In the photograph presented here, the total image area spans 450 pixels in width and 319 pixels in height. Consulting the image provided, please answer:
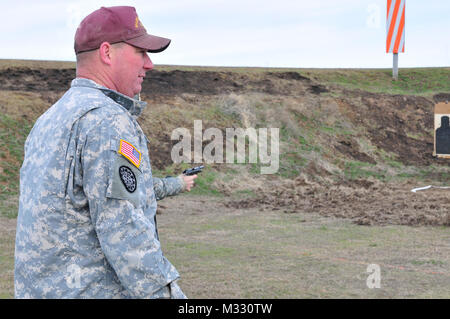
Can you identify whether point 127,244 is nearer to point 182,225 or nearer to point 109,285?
point 109,285

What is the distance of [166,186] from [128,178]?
1056mm

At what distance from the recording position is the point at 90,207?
203cm

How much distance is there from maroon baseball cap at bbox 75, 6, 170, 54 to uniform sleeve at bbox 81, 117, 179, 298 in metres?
0.41

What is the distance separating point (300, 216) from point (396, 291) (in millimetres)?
5624

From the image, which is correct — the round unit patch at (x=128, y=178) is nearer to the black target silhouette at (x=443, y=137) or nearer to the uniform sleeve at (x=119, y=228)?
the uniform sleeve at (x=119, y=228)

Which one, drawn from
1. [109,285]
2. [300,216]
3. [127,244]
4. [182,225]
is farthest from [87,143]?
[300,216]

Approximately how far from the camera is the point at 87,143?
2.06 metres

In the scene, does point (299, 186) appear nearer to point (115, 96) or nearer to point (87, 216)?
point (115, 96)

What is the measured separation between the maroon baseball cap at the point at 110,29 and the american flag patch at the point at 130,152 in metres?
0.47

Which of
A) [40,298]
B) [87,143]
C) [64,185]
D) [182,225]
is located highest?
[87,143]

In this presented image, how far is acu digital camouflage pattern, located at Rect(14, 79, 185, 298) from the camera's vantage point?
2.00m

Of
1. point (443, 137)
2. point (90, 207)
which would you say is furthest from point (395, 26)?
point (90, 207)


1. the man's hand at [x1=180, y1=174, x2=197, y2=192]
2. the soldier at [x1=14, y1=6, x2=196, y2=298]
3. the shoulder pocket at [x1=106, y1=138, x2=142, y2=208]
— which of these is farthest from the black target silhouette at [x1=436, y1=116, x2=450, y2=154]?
the shoulder pocket at [x1=106, y1=138, x2=142, y2=208]

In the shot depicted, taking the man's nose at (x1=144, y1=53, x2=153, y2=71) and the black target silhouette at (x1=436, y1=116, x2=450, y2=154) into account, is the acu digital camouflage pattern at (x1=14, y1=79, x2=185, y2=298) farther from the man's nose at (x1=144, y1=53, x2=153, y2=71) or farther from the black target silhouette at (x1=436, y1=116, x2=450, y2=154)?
the black target silhouette at (x1=436, y1=116, x2=450, y2=154)
